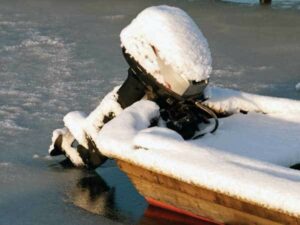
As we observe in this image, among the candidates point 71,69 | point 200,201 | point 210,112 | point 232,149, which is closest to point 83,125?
point 210,112

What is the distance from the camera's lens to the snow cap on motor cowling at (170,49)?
4.07 m

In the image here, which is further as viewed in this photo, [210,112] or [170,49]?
[210,112]

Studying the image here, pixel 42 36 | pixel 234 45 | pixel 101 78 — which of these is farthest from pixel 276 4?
pixel 101 78

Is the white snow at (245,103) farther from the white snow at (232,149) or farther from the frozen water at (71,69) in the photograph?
the frozen water at (71,69)

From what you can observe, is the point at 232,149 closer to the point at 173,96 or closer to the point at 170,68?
the point at 173,96

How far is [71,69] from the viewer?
23.5 ft

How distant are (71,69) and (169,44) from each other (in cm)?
317

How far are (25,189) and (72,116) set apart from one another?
59cm

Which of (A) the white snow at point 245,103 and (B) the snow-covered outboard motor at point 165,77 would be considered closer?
(B) the snow-covered outboard motor at point 165,77

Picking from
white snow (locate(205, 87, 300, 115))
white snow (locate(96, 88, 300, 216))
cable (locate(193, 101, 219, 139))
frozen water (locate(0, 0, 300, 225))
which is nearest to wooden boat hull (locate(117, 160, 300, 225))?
white snow (locate(96, 88, 300, 216))

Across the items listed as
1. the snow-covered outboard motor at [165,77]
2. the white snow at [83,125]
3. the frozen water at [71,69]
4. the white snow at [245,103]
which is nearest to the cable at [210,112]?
the snow-covered outboard motor at [165,77]

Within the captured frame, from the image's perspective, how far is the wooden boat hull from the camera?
324 centimetres

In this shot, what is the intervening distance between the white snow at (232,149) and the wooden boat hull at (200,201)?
9 centimetres

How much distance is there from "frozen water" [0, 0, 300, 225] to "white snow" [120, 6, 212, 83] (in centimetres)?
75
